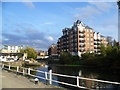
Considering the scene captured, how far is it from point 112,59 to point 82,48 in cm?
4023

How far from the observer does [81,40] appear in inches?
3839

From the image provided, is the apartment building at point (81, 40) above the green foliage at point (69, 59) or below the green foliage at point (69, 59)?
above

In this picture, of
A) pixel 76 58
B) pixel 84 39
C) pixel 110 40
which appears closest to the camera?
pixel 76 58

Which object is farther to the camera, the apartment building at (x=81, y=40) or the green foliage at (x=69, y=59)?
the apartment building at (x=81, y=40)

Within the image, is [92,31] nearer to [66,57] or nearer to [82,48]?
[82,48]

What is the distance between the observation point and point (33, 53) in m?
123

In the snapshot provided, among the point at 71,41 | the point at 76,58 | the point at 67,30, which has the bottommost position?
the point at 76,58

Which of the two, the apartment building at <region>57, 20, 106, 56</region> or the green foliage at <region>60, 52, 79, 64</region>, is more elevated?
the apartment building at <region>57, 20, 106, 56</region>

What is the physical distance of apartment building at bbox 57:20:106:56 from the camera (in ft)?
320

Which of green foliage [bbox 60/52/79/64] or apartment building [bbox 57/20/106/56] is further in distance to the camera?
apartment building [bbox 57/20/106/56]

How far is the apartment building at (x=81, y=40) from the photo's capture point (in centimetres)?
9744

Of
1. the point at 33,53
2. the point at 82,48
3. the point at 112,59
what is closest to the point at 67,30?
the point at 82,48

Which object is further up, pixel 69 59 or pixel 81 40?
pixel 81 40

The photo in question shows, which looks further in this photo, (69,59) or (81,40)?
(81,40)
